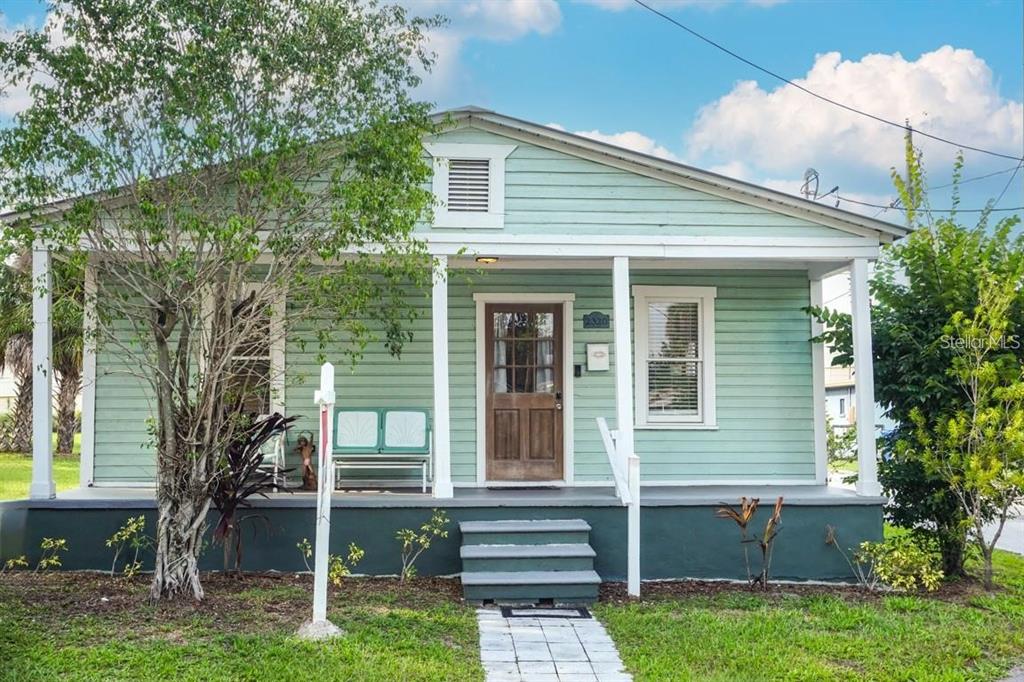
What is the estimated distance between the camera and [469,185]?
7.61 meters

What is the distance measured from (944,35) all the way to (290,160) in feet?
53.8

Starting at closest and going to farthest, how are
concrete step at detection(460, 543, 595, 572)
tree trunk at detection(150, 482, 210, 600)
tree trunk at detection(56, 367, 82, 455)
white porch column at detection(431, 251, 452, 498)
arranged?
tree trunk at detection(150, 482, 210, 600) → concrete step at detection(460, 543, 595, 572) → white porch column at detection(431, 251, 452, 498) → tree trunk at detection(56, 367, 82, 455)

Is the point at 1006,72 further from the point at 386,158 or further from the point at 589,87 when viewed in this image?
the point at 386,158

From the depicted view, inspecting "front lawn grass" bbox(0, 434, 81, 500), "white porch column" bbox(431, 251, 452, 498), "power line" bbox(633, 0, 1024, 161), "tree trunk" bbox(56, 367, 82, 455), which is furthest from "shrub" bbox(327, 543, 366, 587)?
"tree trunk" bbox(56, 367, 82, 455)

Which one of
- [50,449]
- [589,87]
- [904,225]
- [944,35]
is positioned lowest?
[50,449]

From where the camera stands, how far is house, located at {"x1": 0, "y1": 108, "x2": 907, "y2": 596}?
6.97 m

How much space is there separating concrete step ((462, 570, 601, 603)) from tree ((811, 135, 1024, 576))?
10.1ft

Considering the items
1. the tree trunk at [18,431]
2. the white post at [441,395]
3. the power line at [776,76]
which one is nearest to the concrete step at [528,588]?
the white post at [441,395]

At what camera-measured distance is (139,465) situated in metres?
8.20

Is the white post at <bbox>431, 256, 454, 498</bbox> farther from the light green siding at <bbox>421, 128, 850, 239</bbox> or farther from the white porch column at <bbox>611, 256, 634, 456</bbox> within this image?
the white porch column at <bbox>611, 256, 634, 456</bbox>

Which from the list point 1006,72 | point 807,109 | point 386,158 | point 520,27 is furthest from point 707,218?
point 1006,72

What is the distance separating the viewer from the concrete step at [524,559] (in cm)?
634

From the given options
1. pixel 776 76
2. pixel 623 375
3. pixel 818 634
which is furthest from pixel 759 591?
pixel 776 76

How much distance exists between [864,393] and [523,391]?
10.7 ft
